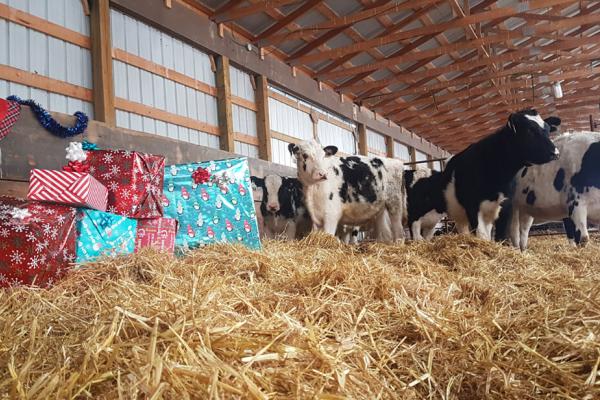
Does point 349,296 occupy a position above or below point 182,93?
below

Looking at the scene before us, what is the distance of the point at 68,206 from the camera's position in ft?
8.66

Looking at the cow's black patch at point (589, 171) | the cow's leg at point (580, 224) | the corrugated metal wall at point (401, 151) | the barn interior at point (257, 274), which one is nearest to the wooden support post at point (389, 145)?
the corrugated metal wall at point (401, 151)

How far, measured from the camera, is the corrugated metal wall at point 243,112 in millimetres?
8325

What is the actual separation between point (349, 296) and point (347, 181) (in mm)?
4482

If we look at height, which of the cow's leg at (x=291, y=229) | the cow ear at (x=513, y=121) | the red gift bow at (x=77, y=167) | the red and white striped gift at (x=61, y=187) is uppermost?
the cow ear at (x=513, y=121)

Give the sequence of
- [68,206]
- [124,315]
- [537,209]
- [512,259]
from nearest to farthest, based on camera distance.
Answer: [124,315] → [68,206] → [512,259] → [537,209]

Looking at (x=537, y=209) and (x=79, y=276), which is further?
(x=537, y=209)

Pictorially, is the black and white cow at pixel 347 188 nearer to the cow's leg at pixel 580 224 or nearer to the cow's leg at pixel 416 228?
the cow's leg at pixel 416 228

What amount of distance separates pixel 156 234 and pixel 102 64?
10.5 feet

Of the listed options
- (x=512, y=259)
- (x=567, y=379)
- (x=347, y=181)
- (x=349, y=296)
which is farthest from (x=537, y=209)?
(x=567, y=379)

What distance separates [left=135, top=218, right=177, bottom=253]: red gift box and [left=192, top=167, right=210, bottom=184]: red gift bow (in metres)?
0.78

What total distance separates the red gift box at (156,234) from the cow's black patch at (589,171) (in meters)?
4.67

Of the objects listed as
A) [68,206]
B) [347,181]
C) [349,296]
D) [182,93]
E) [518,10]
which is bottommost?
[349,296]

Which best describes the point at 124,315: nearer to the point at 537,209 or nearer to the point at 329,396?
the point at 329,396
